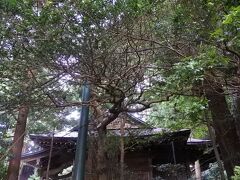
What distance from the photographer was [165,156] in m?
13.7

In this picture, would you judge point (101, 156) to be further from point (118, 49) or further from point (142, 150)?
point (142, 150)

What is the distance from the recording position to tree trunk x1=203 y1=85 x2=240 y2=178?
8.44 meters

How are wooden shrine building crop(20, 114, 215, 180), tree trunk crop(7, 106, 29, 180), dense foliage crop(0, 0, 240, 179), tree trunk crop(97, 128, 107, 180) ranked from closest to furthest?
dense foliage crop(0, 0, 240, 179) < tree trunk crop(97, 128, 107, 180) < tree trunk crop(7, 106, 29, 180) < wooden shrine building crop(20, 114, 215, 180)

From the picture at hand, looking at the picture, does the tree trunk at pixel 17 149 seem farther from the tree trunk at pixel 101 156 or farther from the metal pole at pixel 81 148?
the metal pole at pixel 81 148

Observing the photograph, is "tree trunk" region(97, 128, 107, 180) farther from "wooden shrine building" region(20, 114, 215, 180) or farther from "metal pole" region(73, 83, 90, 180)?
"metal pole" region(73, 83, 90, 180)

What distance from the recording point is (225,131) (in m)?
8.70

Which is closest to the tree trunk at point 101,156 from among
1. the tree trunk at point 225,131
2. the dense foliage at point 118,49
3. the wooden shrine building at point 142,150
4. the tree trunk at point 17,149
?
the dense foliage at point 118,49

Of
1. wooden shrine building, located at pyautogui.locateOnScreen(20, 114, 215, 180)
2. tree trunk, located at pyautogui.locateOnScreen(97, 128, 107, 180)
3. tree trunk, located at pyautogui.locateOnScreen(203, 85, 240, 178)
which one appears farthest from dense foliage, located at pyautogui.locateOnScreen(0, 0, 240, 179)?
wooden shrine building, located at pyautogui.locateOnScreen(20, 114, 215, 180)

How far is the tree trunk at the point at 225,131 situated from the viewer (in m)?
8.44

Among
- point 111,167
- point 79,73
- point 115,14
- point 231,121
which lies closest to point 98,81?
point 79,73

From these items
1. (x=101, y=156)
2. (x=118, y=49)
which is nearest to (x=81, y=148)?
(x=118, y=49)

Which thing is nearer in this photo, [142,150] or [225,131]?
[225,131]

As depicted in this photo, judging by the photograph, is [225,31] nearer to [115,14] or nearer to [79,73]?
[115,14]

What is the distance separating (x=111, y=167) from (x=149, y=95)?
8.01 feet
